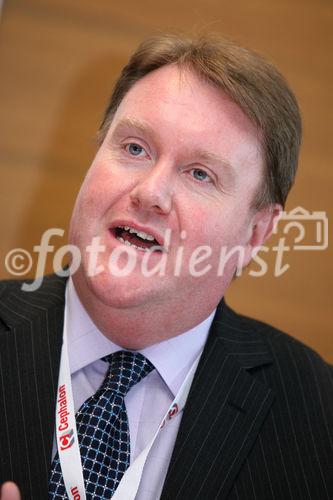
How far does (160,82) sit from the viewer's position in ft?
6.17

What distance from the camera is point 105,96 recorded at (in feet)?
8.62

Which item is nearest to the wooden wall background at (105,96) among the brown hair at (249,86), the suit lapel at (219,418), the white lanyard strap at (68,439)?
the brown hair at (249,86)

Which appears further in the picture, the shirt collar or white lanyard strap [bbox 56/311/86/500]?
the shirt collar

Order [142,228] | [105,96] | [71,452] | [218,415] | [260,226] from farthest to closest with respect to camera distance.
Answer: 1. [105,96]
2. [260,226]
3. [218,415]
4. [142,228]
5. [71,452]

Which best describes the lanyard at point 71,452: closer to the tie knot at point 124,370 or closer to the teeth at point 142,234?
the tie knot at point 124,370

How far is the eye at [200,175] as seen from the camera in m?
1.81

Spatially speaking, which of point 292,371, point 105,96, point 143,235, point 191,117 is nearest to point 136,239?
point 143,235

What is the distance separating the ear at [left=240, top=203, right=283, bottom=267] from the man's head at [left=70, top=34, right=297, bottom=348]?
0.13 metres

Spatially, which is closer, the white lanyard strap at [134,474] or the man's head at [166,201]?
the white lanyard strap at [134,474]

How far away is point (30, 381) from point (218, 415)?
520mm

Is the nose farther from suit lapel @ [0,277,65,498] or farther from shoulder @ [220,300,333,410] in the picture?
shoulder @ [220,300,333,410]

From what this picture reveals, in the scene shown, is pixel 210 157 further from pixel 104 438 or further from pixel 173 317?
pixel 104 438

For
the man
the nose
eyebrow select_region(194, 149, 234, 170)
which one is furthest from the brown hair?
→ the nose

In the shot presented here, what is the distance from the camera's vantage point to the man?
1661 millimetres
